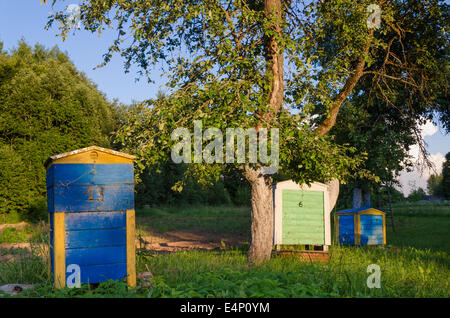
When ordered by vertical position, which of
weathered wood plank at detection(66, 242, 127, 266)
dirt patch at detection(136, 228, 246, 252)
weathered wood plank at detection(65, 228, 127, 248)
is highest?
weathered wood plank at detection(65, 228, 127, 248)

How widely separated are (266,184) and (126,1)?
4879 mm

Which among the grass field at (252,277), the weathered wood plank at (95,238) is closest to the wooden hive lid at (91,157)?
the weathered wood plank at (95,238)

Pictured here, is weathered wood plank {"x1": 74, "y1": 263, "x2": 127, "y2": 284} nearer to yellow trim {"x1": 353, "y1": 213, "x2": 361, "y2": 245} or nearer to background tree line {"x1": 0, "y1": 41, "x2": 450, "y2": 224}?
yellow trim {"x1": 353, "y1": 213, "x2": 361, "y2": 245}

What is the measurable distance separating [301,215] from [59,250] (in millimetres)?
5840

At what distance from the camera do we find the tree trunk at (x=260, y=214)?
834 centimetres

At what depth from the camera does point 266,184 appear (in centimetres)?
857

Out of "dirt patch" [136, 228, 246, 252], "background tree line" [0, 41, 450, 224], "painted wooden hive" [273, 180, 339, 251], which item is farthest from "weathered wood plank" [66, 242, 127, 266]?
"background tree line" [0, 41, 450, 224]

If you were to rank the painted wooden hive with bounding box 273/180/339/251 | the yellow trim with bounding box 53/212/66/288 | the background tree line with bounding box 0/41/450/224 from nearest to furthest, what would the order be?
1. the yellow trim with bounding box 53/212/66/288
2. the painted wooden hive with bounding box 273/180/339/251
3. the background tree line with bounding box 0/41/450/224

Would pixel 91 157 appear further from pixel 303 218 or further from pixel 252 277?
pixel 303 218

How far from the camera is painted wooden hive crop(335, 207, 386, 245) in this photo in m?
12.6

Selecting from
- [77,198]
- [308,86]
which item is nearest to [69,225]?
[77,198]

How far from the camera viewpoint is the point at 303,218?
934 cm

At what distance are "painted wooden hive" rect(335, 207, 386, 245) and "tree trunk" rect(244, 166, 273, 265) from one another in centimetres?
521

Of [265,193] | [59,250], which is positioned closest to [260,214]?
[265,193]
